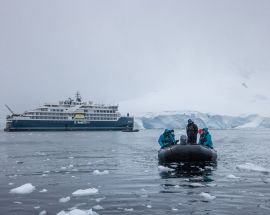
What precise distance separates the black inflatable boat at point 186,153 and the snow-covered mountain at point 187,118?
138400mm

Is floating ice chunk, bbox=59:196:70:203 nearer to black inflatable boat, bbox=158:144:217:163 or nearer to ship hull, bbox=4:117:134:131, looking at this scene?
black inflatable boat, bbox=158:144:217:163

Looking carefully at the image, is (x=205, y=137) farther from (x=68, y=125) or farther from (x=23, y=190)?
(x=68, y=125)

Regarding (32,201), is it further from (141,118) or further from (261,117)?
(261,117)

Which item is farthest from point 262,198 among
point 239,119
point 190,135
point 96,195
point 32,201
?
point 239,119

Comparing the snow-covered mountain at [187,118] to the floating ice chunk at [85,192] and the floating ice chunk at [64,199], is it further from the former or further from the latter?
the floating ice chunk at [64,199]

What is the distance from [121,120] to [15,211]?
10567 cm

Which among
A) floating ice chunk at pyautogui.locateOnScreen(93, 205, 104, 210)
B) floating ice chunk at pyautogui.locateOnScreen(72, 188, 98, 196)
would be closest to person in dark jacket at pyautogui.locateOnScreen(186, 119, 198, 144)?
floating ice chunk at pyautogui.locateOnScreen(72, 188, 98, 196)

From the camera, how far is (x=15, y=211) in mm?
9656

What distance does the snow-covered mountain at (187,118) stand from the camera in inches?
6398

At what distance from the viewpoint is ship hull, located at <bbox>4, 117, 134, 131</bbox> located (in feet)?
352

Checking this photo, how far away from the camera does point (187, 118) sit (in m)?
166

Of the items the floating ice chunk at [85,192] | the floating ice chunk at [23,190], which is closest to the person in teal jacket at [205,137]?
the floating ice chunk at [85,192]

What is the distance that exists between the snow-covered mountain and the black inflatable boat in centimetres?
13840

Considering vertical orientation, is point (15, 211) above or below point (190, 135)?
below
